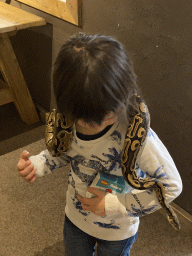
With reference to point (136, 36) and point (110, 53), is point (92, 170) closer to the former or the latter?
point (110, 53)

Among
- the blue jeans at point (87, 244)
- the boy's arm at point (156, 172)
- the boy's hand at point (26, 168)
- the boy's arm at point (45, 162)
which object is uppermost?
the boy's arm at point (156, 172)

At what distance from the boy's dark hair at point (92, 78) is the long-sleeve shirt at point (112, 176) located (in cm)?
13

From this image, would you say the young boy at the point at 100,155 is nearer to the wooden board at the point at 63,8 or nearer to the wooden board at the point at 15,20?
the wooden board at the point at 63,8

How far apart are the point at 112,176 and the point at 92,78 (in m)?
0.34

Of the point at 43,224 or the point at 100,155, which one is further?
the point at 43,224

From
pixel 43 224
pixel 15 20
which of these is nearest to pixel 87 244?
pixel 43 224

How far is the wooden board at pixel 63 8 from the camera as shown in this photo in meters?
1.47

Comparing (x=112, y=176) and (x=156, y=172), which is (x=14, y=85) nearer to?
(x=112, y=176)

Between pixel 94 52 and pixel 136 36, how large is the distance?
0.81m

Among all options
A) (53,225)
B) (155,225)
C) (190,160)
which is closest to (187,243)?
(155,225)

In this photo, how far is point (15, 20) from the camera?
65.6 inches

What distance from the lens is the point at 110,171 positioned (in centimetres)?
72

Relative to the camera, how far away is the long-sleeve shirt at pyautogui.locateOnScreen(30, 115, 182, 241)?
2.02 feet

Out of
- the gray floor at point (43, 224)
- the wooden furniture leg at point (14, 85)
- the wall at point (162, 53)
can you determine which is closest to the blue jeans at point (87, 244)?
the gray floor at point (43, 224)
